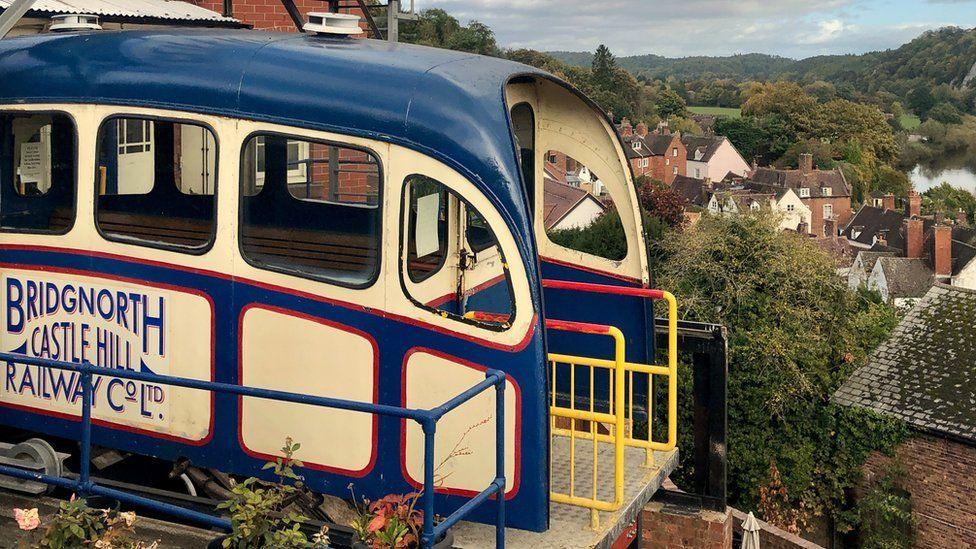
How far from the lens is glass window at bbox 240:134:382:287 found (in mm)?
5691

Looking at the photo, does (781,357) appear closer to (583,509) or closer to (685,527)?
(685,527)

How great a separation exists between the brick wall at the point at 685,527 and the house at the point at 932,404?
1349 centimetres

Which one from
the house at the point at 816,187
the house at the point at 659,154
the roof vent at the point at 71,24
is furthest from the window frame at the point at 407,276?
the house at the point at 659,154

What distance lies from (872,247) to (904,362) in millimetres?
53302

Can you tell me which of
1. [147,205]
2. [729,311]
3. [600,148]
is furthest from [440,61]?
[729,311]

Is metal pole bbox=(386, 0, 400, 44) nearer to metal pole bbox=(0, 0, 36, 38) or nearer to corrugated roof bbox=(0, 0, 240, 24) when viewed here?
corrugated roof bbox=(0, 0, 240, 24)

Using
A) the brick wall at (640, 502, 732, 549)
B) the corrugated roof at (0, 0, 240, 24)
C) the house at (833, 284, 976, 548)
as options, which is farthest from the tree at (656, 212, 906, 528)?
the corrugated roof at (0, 0, 240, 24)

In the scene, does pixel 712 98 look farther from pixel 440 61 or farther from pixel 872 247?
pixel 440 61

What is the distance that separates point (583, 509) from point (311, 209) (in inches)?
103

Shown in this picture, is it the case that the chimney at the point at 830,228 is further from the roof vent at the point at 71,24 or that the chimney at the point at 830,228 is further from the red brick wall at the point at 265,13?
the roof vent at the point at 71,24

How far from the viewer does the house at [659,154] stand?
104 m

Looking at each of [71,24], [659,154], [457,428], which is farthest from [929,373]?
[659,154]

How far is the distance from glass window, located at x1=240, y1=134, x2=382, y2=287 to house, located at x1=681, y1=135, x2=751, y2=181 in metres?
104

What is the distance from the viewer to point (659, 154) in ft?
349
